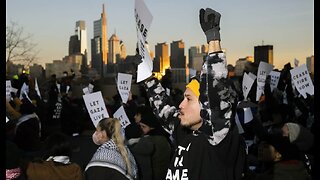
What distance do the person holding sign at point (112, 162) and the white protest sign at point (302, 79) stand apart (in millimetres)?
5571

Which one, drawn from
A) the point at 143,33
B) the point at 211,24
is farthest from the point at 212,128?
the point at 143,33

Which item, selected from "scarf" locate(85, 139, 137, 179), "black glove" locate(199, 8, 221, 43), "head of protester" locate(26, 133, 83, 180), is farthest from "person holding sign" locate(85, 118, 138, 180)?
"black glove" locate(199, 8, 221, 43)

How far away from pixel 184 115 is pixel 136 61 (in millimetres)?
1475

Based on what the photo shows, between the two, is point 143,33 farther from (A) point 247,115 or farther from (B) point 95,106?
(A) point 247,115

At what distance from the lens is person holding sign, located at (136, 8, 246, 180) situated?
2746mm

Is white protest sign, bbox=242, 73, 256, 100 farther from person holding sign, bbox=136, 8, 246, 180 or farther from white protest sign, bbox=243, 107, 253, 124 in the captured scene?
person holding sign, bbox=136, 8, 246, 180

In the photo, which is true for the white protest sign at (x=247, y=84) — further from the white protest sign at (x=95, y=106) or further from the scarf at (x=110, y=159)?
the scarf at (x=110, y=159)

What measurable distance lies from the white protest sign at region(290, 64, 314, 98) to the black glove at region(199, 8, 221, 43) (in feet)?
22.6

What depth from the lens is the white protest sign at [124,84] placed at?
878 cm

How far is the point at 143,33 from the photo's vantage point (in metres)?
4.30

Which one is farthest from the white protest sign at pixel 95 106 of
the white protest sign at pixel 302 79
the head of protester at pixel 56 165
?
the white protest sign at pixel 302 79

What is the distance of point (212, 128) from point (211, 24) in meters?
0.61

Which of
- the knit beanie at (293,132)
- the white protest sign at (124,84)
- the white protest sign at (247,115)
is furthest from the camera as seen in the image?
the white protest sign at (124,84)

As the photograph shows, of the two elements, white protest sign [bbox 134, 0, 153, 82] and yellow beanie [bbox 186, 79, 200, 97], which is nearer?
yellow beanie [bbox 186, 79, 200, 97]
